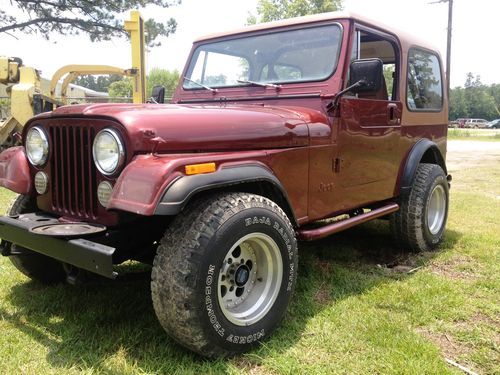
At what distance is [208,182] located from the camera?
7.83 feet

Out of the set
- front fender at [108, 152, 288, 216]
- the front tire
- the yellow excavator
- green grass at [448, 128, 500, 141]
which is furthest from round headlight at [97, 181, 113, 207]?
green grass at [448, 128, 500, 141]

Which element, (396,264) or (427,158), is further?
(427,158)

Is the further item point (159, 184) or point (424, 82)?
point (424, 82)

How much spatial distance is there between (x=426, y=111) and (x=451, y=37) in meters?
19.4

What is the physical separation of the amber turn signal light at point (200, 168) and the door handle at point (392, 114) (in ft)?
7.03

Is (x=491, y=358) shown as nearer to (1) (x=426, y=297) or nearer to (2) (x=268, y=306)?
(1) (x=426, y=297)

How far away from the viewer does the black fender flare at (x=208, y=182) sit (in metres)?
2.21

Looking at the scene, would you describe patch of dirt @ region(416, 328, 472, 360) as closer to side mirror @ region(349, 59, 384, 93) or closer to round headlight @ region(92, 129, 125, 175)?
side mirror @ region(349, 59, 384, 93)

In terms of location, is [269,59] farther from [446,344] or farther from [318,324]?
[446,344]

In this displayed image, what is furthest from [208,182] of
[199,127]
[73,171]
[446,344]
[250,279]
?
[446,344]

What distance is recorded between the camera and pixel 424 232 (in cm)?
450

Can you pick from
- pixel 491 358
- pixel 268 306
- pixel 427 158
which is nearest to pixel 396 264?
pixel 427 158

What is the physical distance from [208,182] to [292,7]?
19465 mm

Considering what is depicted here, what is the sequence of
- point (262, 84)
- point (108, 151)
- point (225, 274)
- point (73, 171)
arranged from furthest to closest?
point (262, 84)
point (73, 171)
point (225, 274)
point (108, 151)
